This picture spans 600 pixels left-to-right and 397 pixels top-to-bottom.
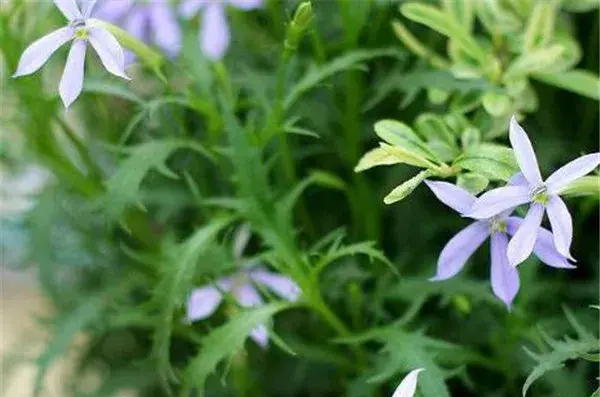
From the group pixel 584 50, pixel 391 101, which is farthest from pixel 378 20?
pixel 584 50

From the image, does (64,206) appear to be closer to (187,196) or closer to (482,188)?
(187,196)

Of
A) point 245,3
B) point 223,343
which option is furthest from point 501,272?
point 245,3

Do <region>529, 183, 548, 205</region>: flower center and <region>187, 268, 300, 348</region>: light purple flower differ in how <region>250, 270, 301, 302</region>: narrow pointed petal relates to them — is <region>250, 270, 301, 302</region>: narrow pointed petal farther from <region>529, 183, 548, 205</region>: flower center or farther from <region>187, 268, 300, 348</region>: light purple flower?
<region>529, 183, 548, 205</region>: flower center

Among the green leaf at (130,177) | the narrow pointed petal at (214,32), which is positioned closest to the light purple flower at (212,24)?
the narrow pointed petal at (214,32)

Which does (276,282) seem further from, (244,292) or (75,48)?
(75,48)

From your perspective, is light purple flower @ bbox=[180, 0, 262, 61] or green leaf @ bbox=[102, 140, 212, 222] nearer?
green leaf @ bbox=[102, 140, 212, 222]

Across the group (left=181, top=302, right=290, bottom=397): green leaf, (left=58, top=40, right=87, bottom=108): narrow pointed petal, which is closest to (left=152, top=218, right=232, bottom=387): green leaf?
(left=181, top=302, right=290, bottom=397): green leaf
